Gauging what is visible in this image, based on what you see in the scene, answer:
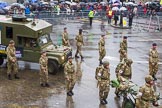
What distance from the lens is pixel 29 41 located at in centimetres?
1944

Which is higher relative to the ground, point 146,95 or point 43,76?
point 146,95

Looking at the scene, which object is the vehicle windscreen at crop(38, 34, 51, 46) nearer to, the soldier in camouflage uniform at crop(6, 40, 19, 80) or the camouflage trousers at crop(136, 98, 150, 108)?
the soldier in camouflage uniform at crop(6, 40, 19, 80)

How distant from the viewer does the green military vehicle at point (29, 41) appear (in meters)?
19.2

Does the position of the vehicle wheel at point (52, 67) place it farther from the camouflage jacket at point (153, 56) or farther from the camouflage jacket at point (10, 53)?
the camouflage jacket at point (153, 56)

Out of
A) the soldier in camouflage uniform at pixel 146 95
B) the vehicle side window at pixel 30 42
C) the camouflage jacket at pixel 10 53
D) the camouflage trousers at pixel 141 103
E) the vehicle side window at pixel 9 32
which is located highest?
the vehicle side window at pixel 9 32

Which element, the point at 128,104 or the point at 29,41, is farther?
the point at 29,41

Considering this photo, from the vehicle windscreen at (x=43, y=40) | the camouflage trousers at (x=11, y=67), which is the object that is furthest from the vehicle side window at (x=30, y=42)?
the camouflage trousers at (x=11, y=67)

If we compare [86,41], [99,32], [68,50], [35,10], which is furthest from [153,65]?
[35,10]

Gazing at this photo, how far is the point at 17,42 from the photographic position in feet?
64.0

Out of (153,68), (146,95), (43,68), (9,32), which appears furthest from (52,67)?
(146,95)

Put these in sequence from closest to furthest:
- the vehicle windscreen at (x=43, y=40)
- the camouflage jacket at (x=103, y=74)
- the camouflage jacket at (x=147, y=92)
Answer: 1. the camouflage jacket at (x=147, y=92)
2. the camouflage jacket at (x=103, y=74)
3. the vehicle windscreen at (x=43, y=40)

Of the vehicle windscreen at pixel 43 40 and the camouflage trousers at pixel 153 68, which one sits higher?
the vehicle windscreen at pixel 43 40

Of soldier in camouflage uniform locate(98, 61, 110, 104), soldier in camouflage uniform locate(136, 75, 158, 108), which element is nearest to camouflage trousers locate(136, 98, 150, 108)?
soldier in camouflage uniform locate(136, 75, 158, 108)

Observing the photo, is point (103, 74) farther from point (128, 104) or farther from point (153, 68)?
point (153, 68)
